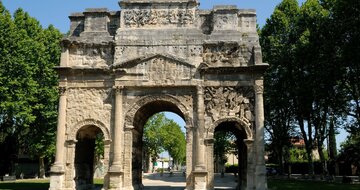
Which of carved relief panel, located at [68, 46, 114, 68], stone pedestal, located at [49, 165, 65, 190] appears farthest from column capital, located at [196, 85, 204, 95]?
stone pedestal, located at [49, 165, 65, 190]

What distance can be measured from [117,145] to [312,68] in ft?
43.6

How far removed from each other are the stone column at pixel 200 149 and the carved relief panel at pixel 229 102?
34cm

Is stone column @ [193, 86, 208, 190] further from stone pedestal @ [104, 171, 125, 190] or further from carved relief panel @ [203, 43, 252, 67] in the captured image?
stone pedestal @ [104, 171, 125, 190]

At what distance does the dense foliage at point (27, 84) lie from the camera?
24.7 m

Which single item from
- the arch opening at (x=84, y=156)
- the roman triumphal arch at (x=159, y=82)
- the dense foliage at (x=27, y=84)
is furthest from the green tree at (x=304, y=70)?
the dense foliage at (x=27, y=84)

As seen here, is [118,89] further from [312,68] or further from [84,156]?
[312,68]

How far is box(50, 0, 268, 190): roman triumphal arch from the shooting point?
1770cm

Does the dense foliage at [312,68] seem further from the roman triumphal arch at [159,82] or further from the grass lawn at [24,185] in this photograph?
the grass lawn at [24,185]

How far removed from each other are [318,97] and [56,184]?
15.8 metres

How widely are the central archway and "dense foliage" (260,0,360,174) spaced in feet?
30.0

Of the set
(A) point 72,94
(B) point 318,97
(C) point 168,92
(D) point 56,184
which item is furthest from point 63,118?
(B) point 318,97

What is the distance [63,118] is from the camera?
1836 cm

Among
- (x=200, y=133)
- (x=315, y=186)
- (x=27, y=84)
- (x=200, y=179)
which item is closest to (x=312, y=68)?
(x=315, y=186)

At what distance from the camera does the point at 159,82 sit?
18234 millimetres
